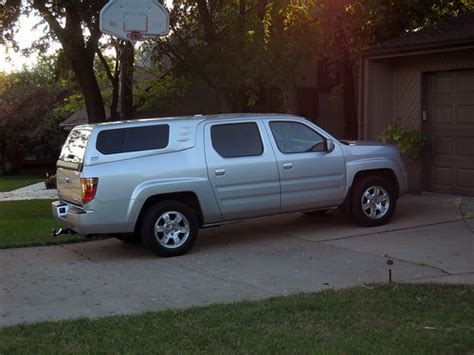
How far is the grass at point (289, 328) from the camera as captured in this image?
4.95 meters

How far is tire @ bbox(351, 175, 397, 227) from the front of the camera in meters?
9.89

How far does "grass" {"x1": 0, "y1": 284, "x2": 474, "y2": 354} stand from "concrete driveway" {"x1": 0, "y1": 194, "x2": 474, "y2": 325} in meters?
0.55

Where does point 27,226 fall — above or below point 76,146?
below

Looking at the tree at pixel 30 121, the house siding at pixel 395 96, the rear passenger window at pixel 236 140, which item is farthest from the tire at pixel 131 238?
the tree at pixel 30 121

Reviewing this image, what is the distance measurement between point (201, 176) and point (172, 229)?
0.82m

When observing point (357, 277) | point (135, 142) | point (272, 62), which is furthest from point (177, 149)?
point (272, 62)

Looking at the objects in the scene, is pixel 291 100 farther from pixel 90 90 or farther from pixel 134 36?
pixel 90 90

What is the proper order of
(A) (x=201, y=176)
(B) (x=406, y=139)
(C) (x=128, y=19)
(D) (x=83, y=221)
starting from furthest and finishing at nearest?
(B) (x=406, y=139)
(C) (x=128, y=19)
(A) (x=201, y=176)
(D) (x=83, y=221)

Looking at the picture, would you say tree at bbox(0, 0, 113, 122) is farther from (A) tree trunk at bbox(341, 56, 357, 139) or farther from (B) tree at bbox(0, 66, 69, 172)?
(B) tree at bbox(0, 66, 69, 172)

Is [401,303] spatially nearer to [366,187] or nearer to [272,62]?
[366,187]

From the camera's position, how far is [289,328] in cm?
537

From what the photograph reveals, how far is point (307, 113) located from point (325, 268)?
16100 millimetres

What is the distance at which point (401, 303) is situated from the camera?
6.00m

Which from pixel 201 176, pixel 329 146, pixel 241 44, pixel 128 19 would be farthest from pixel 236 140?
pixel 241 44
